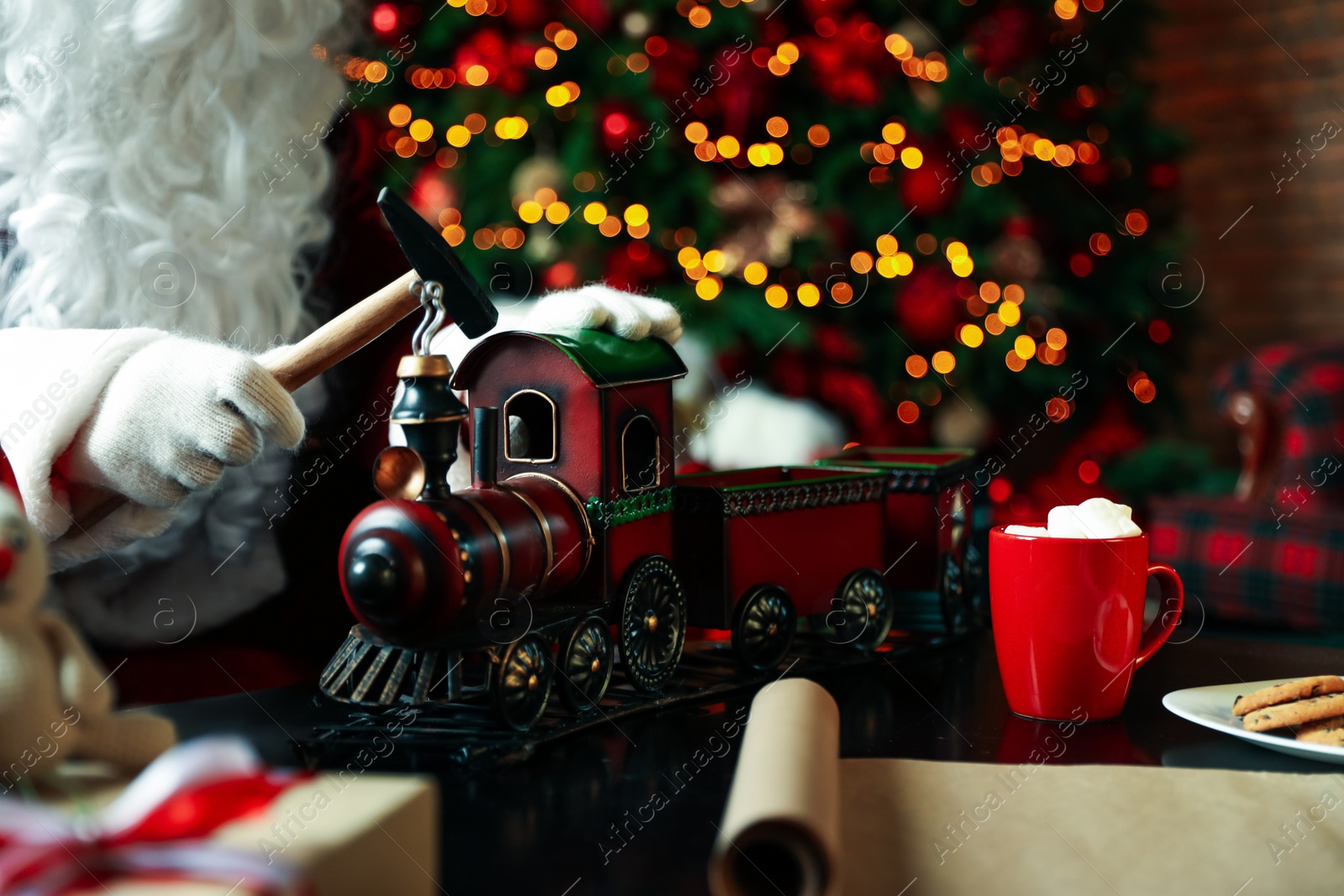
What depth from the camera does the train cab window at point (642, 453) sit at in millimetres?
830

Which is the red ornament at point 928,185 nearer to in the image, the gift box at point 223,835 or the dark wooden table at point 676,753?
the dark wooden table at point 676,753

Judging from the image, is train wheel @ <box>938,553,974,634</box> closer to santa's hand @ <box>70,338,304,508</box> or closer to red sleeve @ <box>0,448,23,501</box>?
santa's hand @ <box>70,338,304,508</box>

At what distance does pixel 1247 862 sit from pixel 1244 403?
7.74 feet

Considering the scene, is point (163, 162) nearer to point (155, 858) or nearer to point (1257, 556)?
point (155, 858)

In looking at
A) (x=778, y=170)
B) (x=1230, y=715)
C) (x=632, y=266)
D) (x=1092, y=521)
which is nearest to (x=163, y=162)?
(x=1092, y=521)

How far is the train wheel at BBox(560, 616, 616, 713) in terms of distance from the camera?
2.37ft

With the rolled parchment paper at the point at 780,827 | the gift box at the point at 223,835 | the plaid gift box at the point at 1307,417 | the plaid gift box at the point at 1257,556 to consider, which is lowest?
the plaid gift box at the point at 1257,556

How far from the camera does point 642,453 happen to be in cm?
85

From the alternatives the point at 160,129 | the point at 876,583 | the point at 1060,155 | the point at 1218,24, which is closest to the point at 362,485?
the point at 160,129

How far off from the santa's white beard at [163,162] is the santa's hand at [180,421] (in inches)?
14.0

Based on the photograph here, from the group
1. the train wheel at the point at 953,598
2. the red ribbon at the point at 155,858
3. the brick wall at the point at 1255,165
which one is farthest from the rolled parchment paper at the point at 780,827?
the brick wall at the point at 1255,165

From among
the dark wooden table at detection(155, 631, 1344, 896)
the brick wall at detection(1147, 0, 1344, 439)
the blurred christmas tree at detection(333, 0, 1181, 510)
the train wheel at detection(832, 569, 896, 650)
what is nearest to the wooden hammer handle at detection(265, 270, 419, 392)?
the dark wooden table at detection(155, 631, 1344, 896)

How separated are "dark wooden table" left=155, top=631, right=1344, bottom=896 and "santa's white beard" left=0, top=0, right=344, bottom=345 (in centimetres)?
50

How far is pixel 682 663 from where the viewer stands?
2.88ft
